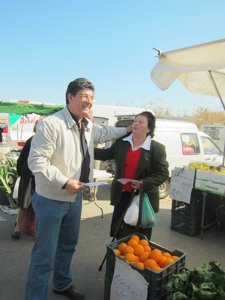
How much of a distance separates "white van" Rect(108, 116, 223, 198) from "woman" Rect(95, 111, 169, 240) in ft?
15.1

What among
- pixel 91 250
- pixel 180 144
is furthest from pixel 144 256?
pixel 180 144

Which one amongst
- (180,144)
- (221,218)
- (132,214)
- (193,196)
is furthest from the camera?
(180,144)

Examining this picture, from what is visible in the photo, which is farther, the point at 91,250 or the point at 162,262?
the point at 91,250

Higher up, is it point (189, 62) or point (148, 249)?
point (189, 62)

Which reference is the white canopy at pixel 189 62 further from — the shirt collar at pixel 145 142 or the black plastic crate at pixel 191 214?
the black plastic crate at pixel 191 214

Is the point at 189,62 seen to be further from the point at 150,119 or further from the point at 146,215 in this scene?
the point at 146,215

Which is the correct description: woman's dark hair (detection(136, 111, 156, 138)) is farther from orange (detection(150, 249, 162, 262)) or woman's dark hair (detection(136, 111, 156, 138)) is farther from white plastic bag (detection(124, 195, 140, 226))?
orange (detection(150, 249, 162, 262))

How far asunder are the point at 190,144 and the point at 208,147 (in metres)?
0.81

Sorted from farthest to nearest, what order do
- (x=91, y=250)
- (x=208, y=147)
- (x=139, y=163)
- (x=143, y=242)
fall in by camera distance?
(x=208, y=147) → (x=91, y=250) → (x=139, y=163) → (x=143, y=242)

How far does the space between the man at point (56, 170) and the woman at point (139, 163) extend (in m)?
0.62

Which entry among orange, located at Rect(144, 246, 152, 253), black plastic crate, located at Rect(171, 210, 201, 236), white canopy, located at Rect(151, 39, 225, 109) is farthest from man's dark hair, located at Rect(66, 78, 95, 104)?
black plastic crate, located at Rect(171, 210, 201, 236)

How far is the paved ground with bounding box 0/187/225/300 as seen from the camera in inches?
133

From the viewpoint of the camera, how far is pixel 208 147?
892 centimetres

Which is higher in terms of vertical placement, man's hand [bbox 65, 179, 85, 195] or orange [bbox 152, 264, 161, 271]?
man's hand [bbox 65, 179, 85, 195]
